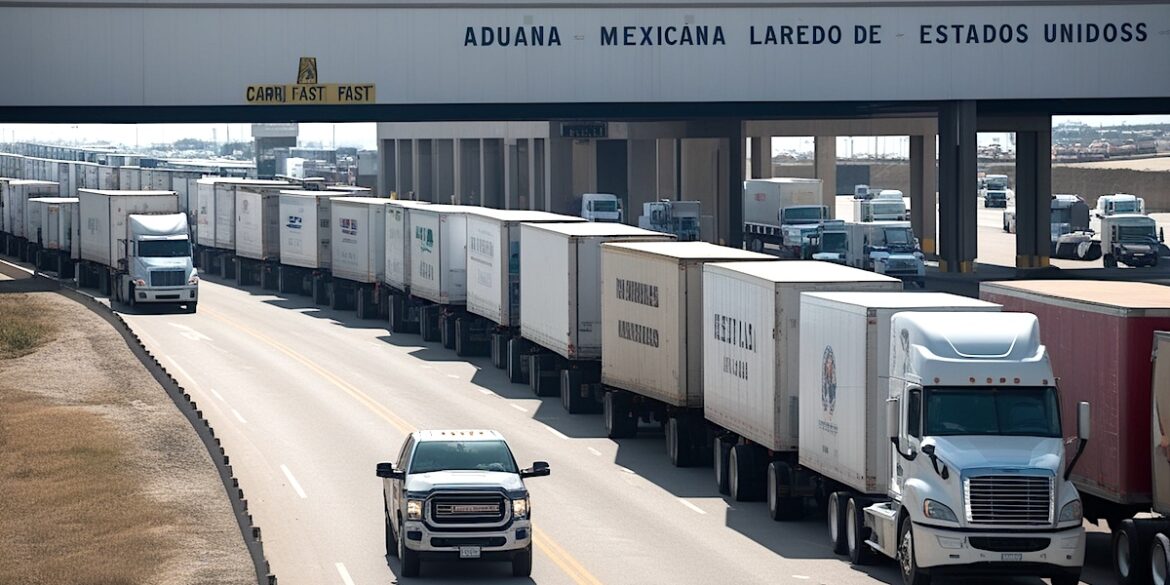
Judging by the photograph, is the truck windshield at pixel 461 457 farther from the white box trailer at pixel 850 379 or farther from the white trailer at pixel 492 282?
the white trailer at pixel 492 282

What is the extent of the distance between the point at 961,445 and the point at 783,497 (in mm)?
6590

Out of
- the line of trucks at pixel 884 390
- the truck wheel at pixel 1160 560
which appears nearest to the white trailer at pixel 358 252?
the line of trucks at pixel 884 390

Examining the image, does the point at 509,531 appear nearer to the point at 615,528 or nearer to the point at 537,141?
the point at 615,528

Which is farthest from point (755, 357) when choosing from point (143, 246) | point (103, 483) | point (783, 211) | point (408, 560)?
point (783, 211)

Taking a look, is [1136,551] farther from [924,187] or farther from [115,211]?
[924,187]

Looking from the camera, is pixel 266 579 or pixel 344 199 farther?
pixel 344 199

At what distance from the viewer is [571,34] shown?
229ft

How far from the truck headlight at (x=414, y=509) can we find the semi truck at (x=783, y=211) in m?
64.4

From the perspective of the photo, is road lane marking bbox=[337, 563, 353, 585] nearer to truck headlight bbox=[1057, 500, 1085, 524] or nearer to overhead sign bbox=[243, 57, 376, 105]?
truck headlight bbox=[1057, 500, 1085, 524]

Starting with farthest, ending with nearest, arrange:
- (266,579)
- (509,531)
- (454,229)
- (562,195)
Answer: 1. (562,195)
2. (454,229)
3. (509,531)
4. (266,579)

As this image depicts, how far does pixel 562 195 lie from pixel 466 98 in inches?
1661

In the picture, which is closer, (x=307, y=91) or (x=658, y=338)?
(x=658, y=338)

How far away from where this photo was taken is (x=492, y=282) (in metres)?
49.3

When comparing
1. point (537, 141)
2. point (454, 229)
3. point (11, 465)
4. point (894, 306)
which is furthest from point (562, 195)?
point (894, 306)
